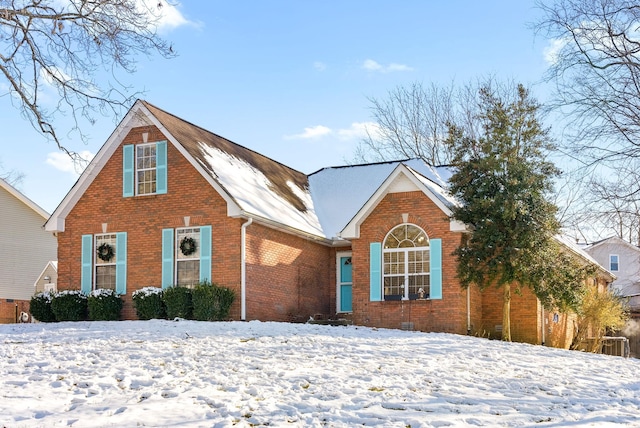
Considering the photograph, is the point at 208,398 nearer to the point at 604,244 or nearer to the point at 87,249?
the point at 87,249

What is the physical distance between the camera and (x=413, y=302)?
21906mm

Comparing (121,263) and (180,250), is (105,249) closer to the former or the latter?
(121,263)

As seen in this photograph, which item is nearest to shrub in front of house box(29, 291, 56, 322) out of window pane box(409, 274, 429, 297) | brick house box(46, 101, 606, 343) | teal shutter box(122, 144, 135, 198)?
brick house box(46, 101, 606, 343)

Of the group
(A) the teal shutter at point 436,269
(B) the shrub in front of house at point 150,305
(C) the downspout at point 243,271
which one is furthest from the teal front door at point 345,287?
(B) the shrub in front of house at point 150,305

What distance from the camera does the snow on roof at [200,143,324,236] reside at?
855 inches

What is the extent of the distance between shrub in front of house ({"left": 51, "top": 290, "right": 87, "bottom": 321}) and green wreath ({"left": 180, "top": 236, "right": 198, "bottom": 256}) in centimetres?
329

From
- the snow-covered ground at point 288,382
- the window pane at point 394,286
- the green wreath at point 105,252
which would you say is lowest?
the snow-covered ground at point 288,382

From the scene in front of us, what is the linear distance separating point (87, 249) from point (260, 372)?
12.6 m

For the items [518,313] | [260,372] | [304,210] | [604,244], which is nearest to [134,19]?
[260,372]

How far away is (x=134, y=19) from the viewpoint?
15.7 meters

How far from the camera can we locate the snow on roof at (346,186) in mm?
25922

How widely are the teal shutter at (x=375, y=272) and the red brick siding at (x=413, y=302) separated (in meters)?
0.12

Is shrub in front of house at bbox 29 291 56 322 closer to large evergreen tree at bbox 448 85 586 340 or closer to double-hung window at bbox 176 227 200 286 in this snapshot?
double-hung window at bbox 176 227 200 286

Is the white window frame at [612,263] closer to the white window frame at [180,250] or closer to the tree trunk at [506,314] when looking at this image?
the tree trunk at [506,314]
